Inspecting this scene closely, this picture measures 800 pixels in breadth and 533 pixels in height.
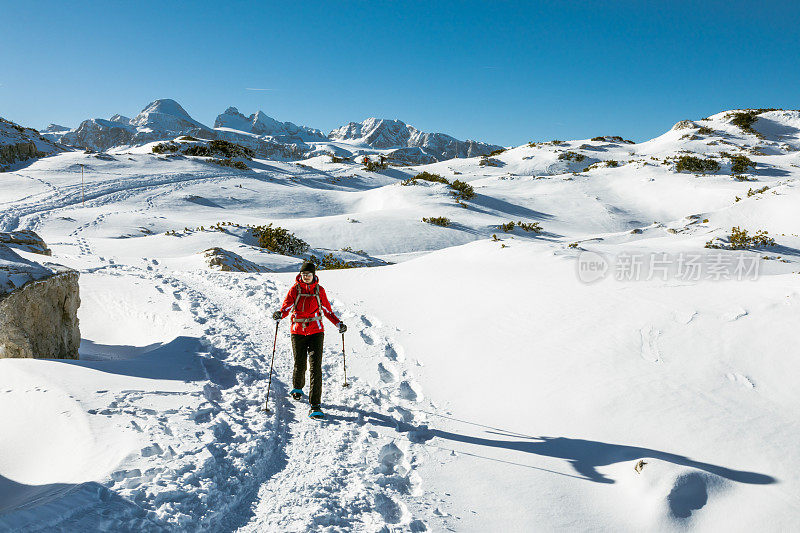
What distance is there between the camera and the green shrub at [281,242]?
637 inches

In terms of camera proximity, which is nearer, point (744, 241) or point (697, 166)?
point (744, 241)

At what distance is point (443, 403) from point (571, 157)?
3695cm

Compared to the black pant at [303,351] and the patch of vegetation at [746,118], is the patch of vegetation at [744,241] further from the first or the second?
the patch of vegetation at [746,118]

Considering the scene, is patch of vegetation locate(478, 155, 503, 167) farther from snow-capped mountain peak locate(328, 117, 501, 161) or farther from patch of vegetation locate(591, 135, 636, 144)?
snow-capped mountain peak locate(328, 117, 501, 161)

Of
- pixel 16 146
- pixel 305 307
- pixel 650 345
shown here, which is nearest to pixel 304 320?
pixel 305 307

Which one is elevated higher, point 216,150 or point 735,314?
point 216,150

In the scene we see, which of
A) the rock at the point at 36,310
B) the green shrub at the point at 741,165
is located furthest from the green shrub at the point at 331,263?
the green shrub at the point at 741,165

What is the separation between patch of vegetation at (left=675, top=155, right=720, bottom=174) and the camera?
26750mm

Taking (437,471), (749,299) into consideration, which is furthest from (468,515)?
(749,299)

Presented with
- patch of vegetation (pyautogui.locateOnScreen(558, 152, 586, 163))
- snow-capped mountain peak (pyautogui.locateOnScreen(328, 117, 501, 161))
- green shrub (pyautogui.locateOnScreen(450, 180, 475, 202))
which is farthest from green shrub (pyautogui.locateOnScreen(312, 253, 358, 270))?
snow-capped mountain peak (pyautogui.locateOnScreen(328, 117, 501, 161))

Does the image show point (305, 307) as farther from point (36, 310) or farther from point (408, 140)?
point (408, 140)

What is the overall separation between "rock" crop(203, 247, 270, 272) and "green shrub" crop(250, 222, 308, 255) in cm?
309

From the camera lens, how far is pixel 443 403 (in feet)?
Answer: 16.3

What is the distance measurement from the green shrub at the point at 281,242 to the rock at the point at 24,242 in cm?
685
